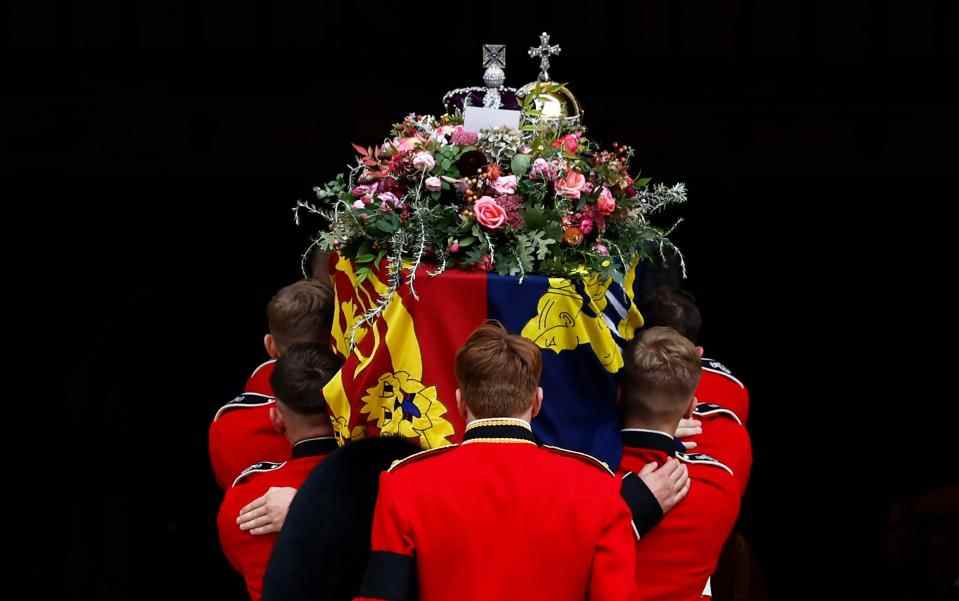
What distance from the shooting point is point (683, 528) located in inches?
122

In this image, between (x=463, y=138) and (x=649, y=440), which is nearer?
(x=649, y=440)

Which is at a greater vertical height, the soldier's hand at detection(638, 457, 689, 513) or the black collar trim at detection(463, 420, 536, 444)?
the black collar trim at detection(463, 420, 536, 444)

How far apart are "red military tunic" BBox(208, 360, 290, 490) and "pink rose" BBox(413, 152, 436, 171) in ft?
2.81

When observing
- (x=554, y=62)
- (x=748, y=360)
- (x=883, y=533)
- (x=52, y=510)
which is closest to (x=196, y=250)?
(x=52, y=510)

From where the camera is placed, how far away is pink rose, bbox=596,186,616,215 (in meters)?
3.28

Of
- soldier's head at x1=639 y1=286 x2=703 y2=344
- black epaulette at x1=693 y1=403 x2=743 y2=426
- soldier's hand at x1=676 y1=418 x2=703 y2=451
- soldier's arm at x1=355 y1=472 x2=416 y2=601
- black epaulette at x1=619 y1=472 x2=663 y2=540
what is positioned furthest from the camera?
soldier's head at x1=639 y1=286 x2=703 y2=344

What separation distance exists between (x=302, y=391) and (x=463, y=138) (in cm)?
81

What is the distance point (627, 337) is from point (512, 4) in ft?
6.30

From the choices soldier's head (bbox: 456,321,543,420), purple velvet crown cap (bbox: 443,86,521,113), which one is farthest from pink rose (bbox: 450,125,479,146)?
soldier's head (bbox: 456,321,543,420)

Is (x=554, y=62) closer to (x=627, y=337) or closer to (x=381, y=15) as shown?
(x=381, y=15)

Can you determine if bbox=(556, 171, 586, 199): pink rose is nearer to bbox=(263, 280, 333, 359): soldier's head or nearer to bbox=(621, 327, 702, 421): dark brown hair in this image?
bbox=(621, 327, 702, 421): dark brown hair

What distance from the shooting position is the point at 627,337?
141 inches

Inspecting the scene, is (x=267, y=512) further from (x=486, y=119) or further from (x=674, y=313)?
(x=674, y=313)

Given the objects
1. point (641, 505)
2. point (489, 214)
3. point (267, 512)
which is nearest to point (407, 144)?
point (489, 214)
